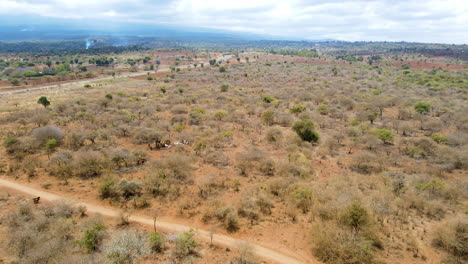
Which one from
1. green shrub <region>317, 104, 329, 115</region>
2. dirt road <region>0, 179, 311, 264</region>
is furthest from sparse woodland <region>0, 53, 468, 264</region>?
green shrub <region>317, 104, 329, 115</region>

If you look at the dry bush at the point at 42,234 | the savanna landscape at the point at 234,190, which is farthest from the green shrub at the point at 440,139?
the dry bush at the point at 42,234

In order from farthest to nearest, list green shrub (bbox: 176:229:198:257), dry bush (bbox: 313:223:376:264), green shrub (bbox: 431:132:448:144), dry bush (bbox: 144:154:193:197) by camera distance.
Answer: green shrub (bbox: 431:132:448:144) → dry bush (bbox: 144:154:193:197) → green shrub (bbox: 176:229:198:257) → dry bush (bbox: 313:223:376:264)

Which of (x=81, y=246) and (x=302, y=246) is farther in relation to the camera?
(x=302, y=246)

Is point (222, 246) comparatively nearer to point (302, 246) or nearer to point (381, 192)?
point (302, 246)

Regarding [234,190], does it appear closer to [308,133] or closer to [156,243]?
[156,243]

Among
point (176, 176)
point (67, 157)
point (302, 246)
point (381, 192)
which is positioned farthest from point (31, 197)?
point (381, 192)

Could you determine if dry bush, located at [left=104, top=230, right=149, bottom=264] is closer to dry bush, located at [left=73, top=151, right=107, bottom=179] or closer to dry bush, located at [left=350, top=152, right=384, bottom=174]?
dry bush, located at [left=73, top=151, right=107, bottom=179]

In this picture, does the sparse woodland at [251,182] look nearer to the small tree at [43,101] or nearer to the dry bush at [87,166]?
the dry bush at [87,166]

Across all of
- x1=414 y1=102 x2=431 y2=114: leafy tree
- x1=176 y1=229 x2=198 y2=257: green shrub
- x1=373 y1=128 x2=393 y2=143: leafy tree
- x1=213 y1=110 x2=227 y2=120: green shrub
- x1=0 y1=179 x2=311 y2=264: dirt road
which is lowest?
x1=0 y1=179 x2=311 y2=264: dirt road
